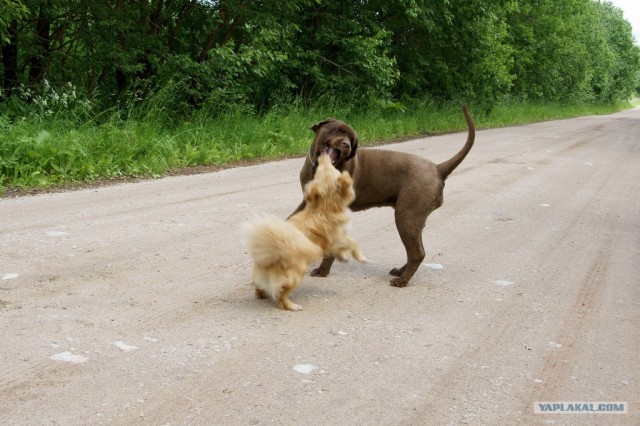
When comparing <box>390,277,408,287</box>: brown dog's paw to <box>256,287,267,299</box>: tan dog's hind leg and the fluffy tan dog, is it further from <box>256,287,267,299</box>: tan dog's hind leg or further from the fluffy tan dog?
<box>256,287,267,299</box>: tan dog's hind leg

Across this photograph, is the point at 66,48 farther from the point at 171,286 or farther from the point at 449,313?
the point at 449,313

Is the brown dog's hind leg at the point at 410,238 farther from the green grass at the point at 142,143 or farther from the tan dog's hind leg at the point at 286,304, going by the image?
the green grass at the point at 142,143

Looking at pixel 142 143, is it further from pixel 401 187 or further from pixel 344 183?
pixel 344 183

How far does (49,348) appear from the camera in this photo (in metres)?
3.84

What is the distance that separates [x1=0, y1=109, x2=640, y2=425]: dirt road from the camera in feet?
11.3

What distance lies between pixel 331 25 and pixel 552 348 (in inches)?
636

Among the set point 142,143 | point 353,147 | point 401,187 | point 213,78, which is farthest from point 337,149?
point 213,78

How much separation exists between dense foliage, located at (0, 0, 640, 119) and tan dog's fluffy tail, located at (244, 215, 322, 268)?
7595 millimetres

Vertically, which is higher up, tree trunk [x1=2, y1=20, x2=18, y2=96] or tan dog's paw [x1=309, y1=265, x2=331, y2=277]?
tree trunk [x1=2, y1=20, x2=18, y2=96]

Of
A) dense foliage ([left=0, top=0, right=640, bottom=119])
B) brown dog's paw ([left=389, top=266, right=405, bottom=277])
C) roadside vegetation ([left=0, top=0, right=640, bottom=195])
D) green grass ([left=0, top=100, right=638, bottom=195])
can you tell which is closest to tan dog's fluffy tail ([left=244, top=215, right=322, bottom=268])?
brown dog's paw ([left=389, top=266, right=405, bottom=277])

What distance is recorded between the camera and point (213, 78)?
1444 centimetres

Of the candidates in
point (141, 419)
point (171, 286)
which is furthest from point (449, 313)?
point (141, 419)

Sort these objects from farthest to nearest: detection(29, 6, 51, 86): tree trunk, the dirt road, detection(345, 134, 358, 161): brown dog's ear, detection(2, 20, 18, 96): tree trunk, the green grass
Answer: detection(29, 6, 51, 86): tree trunk, detection(2, 20, 18, 96): tree trunk, the green grass, detection(345, 134, 358, 161): brown dog's ear, the dirt road

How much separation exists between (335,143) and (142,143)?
6610 mm
